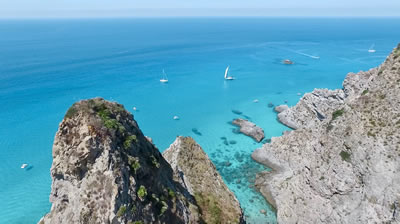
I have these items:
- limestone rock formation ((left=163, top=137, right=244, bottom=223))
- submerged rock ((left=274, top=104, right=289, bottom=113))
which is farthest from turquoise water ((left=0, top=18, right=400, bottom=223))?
limestone rock formation ((left=163, top=137, right=244, bottom=223))

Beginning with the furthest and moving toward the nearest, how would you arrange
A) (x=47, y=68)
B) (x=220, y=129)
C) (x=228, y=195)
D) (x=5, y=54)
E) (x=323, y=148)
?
(x=5, y=54)
(x=47, y=68)
(x=220, y=129)
(x=323, y=148)
(x=228, y=195)

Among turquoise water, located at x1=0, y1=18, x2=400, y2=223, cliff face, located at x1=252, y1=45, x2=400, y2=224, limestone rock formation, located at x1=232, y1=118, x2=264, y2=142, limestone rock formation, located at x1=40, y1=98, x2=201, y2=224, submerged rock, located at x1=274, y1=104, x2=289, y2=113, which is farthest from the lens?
submerged rock, located at x1=274, y1=104, x2=289, y2=113

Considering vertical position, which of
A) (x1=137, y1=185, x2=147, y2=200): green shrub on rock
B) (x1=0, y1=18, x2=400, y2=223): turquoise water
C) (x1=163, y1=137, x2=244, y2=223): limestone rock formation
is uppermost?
(x1=137, y1=185, x2=147, y2=200): green shrub on rock

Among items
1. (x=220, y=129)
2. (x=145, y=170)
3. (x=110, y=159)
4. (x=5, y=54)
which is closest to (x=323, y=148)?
(x=145, y=170)

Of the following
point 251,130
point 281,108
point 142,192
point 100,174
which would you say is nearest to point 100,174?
point 100,174

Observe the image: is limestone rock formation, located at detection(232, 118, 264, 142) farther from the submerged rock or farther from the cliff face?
the cliff face

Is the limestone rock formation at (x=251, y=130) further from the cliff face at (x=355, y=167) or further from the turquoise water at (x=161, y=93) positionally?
the cliff face at (x=355, y=167)

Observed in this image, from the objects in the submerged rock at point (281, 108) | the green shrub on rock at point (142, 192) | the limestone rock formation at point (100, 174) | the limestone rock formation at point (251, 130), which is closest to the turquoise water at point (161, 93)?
the limestone rock formation at point (251, 130)

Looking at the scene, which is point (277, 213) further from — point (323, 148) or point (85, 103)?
point (85, 103)
